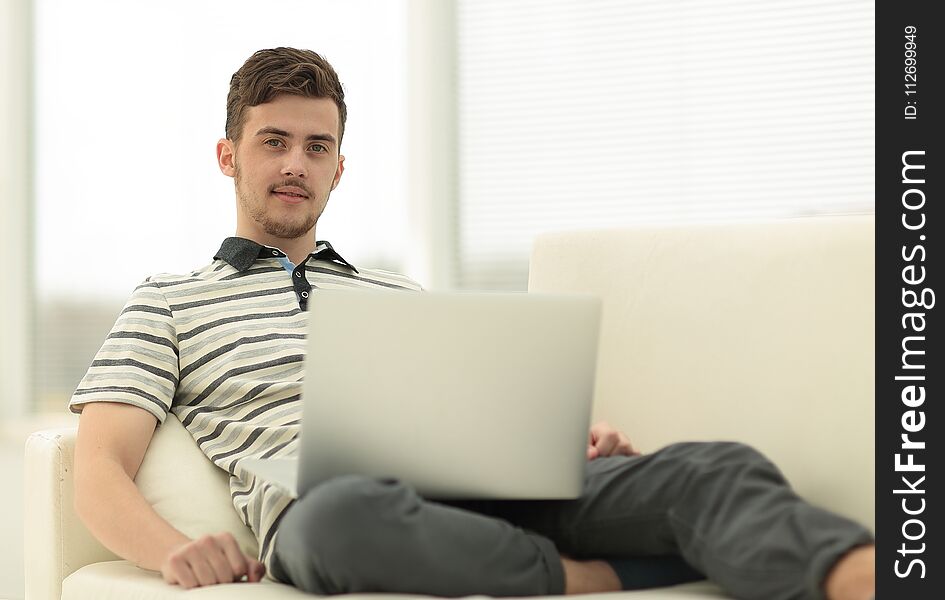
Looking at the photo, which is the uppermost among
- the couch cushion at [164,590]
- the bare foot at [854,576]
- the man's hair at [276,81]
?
the man's hair at [276,81]

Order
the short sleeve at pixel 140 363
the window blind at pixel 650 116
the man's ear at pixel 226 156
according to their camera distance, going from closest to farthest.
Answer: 1. the short sleeve at pixel 140 363
2. the man's ear at pixel 226 156
3. the window blind at pixel 650 116

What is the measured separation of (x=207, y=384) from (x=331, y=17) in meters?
1.74

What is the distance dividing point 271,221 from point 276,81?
0.78 feet

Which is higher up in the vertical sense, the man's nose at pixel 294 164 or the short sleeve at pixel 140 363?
the man's nose at pixel 294 164

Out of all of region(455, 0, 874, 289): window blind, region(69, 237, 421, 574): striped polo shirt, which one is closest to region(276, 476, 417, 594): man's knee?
region(69, 237, 421, 574): striped polo shirt

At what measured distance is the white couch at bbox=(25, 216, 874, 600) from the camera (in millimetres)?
1262

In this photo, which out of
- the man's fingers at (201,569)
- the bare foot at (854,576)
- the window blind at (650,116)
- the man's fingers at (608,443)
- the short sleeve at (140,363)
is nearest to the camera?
the bare foot at (854,576)

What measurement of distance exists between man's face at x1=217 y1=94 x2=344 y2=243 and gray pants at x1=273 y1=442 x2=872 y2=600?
743 millimetres

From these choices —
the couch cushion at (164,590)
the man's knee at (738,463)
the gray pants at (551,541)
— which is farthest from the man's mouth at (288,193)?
the man's knee at (738,463)

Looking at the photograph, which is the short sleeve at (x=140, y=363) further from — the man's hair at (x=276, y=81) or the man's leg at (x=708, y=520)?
the man's leg at (x=708, y=520)

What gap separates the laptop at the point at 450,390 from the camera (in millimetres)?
1047

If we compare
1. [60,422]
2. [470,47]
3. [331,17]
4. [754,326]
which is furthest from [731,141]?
[60,422]

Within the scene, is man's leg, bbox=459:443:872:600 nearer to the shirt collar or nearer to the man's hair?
the shirt collar

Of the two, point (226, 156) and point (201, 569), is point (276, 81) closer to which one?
point (226, 156)
